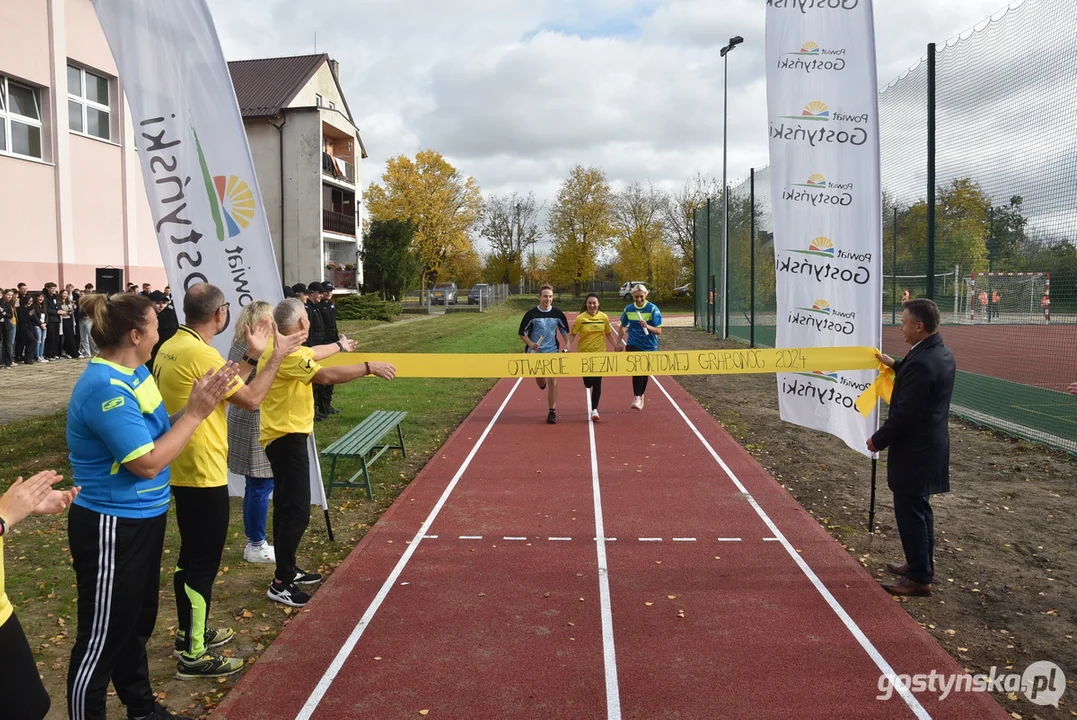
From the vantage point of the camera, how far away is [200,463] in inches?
152

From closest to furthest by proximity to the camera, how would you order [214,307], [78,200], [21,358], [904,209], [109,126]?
[214,307] → [904,209] → [21,358] → [78,200] → [109,126]

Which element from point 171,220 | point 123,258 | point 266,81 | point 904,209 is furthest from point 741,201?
point 266,81

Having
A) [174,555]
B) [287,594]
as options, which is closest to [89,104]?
[174,555]

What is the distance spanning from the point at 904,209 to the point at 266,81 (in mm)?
36523

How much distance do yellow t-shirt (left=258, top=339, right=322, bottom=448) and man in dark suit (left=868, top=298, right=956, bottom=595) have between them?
384cm

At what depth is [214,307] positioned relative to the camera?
4098 millimetres

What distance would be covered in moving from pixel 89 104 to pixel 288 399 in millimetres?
21545

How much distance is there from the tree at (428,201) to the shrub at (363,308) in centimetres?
1929

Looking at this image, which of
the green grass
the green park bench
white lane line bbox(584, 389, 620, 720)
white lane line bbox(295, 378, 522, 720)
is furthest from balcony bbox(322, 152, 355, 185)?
white lane line bbox(584, 389, 620, 720)

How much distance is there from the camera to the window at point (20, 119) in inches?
734

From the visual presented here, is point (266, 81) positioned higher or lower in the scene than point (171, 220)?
higher

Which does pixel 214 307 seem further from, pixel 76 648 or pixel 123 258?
pixel 123 258

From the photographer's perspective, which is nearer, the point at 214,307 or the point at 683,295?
the point at 214,307

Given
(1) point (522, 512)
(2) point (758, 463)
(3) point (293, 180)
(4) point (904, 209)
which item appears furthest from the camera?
(3) point (293, 180)
